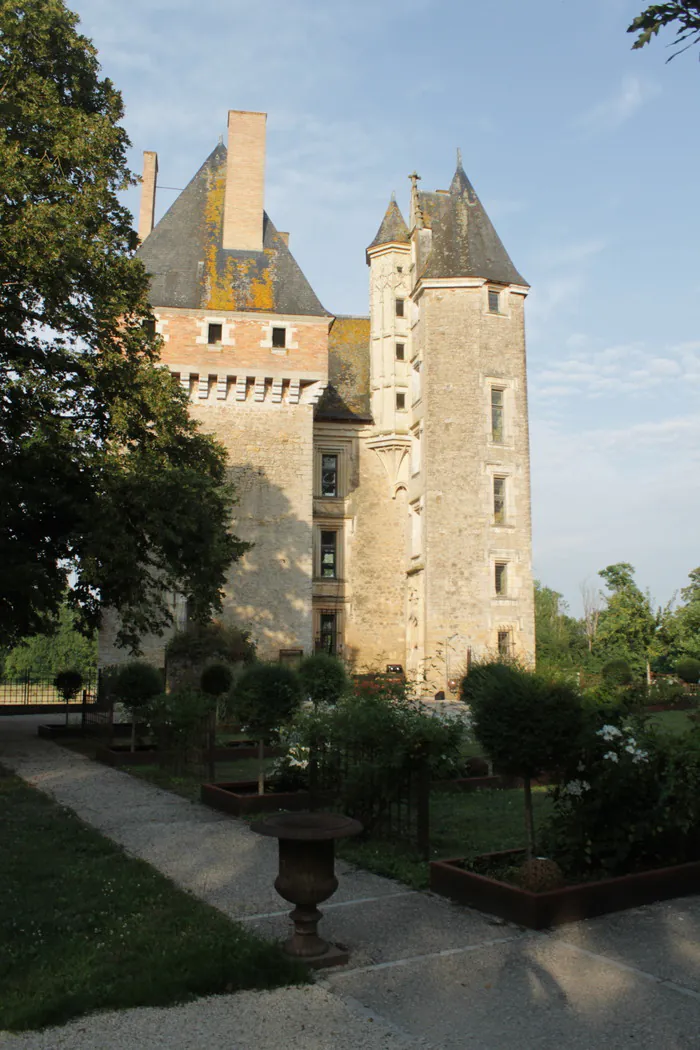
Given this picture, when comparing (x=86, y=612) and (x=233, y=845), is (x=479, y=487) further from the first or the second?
(x=233, y=845)

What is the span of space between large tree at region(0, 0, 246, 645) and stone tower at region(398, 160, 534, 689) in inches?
538

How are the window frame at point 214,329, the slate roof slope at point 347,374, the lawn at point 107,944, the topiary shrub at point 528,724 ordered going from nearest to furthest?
the lawn at point 107,944
the topiary shrub at point 528,724
the window frame at point 214,329
the slate roof slope at point 347,374

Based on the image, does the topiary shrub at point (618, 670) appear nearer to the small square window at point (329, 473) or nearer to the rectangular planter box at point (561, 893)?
the small square window at point (329, 473)

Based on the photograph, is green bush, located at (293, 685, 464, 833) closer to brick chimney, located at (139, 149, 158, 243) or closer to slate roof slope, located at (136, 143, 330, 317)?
slate roof slope, located at (136, 143, 330, 317)

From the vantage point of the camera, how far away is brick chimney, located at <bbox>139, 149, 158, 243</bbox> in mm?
37969

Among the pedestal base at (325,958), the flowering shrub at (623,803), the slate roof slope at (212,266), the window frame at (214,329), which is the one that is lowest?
the pedestal base at (325,958)

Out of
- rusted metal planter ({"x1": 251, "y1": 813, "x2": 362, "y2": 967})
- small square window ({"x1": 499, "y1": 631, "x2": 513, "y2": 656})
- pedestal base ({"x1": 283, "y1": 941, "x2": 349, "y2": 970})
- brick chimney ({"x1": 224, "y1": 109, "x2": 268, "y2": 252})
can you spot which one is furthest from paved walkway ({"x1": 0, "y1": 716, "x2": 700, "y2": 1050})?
brick chimney ({"x1": 224, "y1": 109, "x2": 268, "y2": 252})

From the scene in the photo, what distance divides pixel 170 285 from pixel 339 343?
33.8ft

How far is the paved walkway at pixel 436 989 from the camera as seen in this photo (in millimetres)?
4656

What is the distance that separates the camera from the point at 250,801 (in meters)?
11.4

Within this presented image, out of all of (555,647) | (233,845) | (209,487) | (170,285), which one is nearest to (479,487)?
(555,647)

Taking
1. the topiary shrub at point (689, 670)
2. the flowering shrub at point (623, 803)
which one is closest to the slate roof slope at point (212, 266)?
the topiary shrub at point (689, 670)

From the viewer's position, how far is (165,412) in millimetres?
17469

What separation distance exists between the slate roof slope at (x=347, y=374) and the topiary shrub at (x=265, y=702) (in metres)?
22.4
